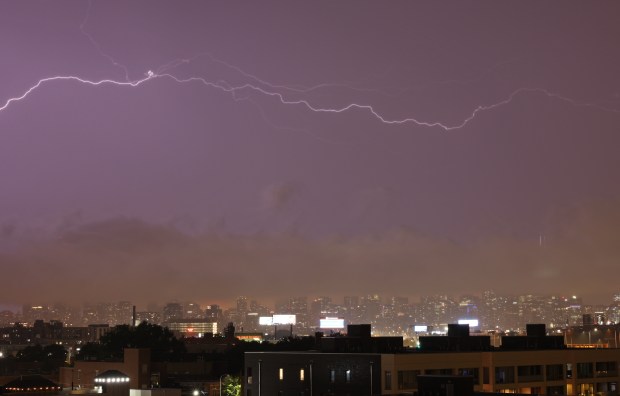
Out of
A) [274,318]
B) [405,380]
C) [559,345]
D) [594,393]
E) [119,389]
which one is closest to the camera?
[405,380]

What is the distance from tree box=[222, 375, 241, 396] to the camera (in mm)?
86188

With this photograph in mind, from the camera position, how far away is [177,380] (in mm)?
92500

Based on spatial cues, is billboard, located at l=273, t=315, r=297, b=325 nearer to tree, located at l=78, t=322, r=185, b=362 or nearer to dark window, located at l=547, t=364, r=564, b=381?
tree, located at l=78, t=322, r=185, b=362

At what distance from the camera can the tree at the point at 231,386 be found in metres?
86.2

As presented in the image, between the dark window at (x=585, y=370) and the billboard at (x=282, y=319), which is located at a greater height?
the billboard at (x=282, y=319)

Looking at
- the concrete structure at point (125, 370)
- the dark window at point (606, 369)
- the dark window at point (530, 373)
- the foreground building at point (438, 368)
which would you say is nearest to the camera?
the foreground building at point (438, 368)

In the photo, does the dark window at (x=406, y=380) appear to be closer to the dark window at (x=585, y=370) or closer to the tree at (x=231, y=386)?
the dark window at (x=585, y=370)

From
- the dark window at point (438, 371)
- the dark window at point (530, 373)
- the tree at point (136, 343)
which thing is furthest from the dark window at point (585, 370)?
the tree at point (136, 343)

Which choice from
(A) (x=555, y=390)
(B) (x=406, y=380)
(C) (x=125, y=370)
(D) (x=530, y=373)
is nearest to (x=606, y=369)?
(A) (x=555, y=390)

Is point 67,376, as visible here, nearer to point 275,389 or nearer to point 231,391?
point 231,391

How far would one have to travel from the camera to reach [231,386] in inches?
3418

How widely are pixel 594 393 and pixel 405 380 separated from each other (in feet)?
58.6

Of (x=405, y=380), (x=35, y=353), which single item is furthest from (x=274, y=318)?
(x=405, y=380)

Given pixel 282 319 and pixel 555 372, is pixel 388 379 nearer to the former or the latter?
pixel 555 372
